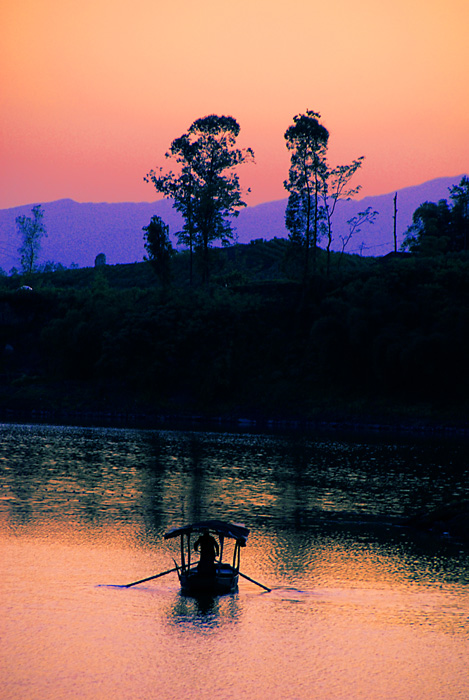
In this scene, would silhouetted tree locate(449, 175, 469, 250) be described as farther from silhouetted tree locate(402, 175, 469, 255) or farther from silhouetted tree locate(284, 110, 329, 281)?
silhouetted tree locate(284, 110, 329, 281)

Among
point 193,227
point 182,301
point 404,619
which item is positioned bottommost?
point 404,619

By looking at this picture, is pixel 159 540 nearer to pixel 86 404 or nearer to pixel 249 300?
pixel 86 404

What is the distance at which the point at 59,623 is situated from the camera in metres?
23.0

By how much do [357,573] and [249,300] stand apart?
98.1 meters

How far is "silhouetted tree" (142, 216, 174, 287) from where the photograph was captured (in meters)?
123

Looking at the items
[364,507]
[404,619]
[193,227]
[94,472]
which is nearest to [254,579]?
[404,619]

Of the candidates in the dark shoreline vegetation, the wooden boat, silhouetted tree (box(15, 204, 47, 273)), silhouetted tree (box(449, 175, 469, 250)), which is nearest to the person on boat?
the wooden boat

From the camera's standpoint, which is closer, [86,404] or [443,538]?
[443,538]

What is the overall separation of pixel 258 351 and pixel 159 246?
993 inches

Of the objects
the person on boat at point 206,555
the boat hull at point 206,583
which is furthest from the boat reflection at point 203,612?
the person on boat at point 206,555

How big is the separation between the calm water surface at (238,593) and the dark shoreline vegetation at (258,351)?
43.3 meters

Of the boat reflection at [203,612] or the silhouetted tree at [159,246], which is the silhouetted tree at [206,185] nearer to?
the silhouetted tree at [159,246]

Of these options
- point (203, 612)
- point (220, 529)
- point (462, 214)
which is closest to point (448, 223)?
point (462, 214)

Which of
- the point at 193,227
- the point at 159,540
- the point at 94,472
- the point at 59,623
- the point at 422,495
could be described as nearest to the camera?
the point at 59,623
